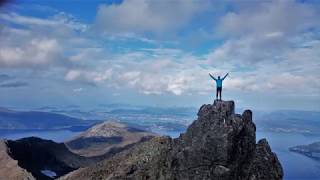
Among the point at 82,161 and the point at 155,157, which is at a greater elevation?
the point at 155,157

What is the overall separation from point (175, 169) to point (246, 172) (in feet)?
26.3

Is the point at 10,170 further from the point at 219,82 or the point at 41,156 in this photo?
the point at 219,82

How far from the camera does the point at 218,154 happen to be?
54.1 meters

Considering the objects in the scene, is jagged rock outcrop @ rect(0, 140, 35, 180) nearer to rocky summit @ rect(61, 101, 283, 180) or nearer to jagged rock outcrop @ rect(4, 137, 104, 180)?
jagged rock outcrop @ rect(4, 137, 104, 180)

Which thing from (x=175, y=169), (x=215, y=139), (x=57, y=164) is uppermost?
(x=215, y=139)

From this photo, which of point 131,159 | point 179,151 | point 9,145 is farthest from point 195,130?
point 9,145

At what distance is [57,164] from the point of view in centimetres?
14762

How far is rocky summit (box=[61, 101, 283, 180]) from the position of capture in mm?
54031

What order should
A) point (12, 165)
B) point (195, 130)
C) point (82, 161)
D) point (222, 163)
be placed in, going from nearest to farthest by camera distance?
1. point (222, 163)
2. point (195, 130)
3. point (12, 165)
4. point (82, 161)

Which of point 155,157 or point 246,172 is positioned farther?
point 155,157

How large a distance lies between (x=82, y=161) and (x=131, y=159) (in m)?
98.1

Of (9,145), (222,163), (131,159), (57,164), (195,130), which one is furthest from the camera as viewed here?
(57,164)

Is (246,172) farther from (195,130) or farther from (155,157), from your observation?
(155,157)

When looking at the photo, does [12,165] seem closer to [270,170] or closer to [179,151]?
[179,151]
